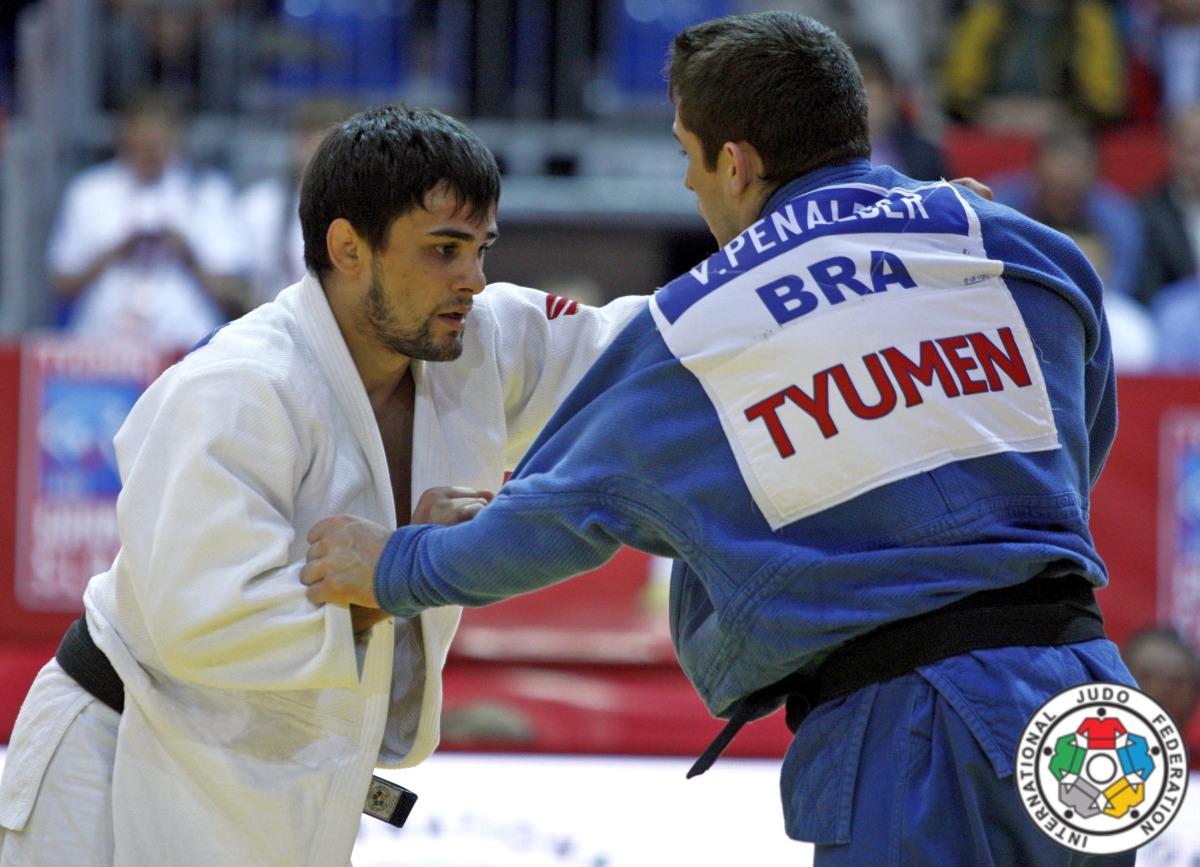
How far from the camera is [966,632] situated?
235 cm

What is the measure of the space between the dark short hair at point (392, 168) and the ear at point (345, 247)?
0.01 m

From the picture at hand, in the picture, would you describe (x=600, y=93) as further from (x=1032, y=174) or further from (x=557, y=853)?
(x=557, y=853)

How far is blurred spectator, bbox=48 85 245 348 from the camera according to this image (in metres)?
7.51

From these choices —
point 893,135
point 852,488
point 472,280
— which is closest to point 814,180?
point 852,488

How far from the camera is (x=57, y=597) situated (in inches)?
240

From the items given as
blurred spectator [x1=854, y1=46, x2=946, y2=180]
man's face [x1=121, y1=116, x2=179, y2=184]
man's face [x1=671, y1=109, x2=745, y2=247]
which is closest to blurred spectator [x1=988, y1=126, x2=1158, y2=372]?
blurred spectator [x1=854, y1=46, x2=946, y2=180]

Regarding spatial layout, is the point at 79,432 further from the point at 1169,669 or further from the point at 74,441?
the point at 1169,669

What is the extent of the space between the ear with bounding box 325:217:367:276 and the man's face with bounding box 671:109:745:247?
0.59 meters

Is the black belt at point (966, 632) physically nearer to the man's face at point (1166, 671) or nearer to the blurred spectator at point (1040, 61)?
the man's face at point (1166, 671)

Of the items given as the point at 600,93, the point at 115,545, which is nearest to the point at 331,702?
the point at 115,545

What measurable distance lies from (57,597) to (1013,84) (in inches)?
230

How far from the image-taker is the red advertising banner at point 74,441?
19.4ft

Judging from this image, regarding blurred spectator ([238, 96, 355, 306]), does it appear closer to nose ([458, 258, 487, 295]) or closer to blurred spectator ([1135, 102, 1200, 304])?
blurred spectator ([1135, 102, 1200, 304])
